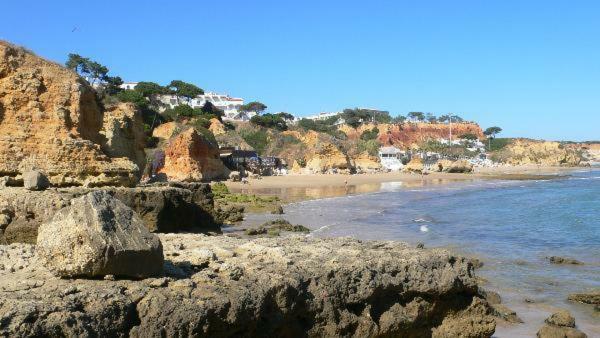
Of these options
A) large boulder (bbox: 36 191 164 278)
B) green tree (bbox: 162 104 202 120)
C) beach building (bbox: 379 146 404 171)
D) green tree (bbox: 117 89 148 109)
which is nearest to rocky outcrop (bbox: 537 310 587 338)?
large boulder (bbox: 36 191 164 278)

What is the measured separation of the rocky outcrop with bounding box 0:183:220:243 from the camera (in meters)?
10.0

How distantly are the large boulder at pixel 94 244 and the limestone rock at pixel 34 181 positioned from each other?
21.3 ft

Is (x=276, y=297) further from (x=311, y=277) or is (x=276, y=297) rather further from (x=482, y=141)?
(x=482, y=141)

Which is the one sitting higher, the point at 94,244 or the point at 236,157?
Answer: the point at 236,157

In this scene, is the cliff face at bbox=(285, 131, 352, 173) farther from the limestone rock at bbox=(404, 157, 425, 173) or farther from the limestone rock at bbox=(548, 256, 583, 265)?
the limestone rock at bbox=(548, 256, 583, 265)

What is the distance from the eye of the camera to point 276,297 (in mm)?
5566

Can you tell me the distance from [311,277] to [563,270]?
11.0 metres

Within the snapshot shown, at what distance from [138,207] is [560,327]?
9786 mm

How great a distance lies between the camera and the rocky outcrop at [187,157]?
44.4 m

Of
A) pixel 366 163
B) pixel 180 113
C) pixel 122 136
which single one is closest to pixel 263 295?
pixel 122 136

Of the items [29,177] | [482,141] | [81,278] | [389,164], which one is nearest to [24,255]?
[81,278]

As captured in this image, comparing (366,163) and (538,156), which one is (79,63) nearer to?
(366,163)

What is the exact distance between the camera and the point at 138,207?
1421 cm

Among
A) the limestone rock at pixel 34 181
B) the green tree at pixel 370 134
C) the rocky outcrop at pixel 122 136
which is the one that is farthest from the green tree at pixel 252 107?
the limestone rock at pixel 34 181
